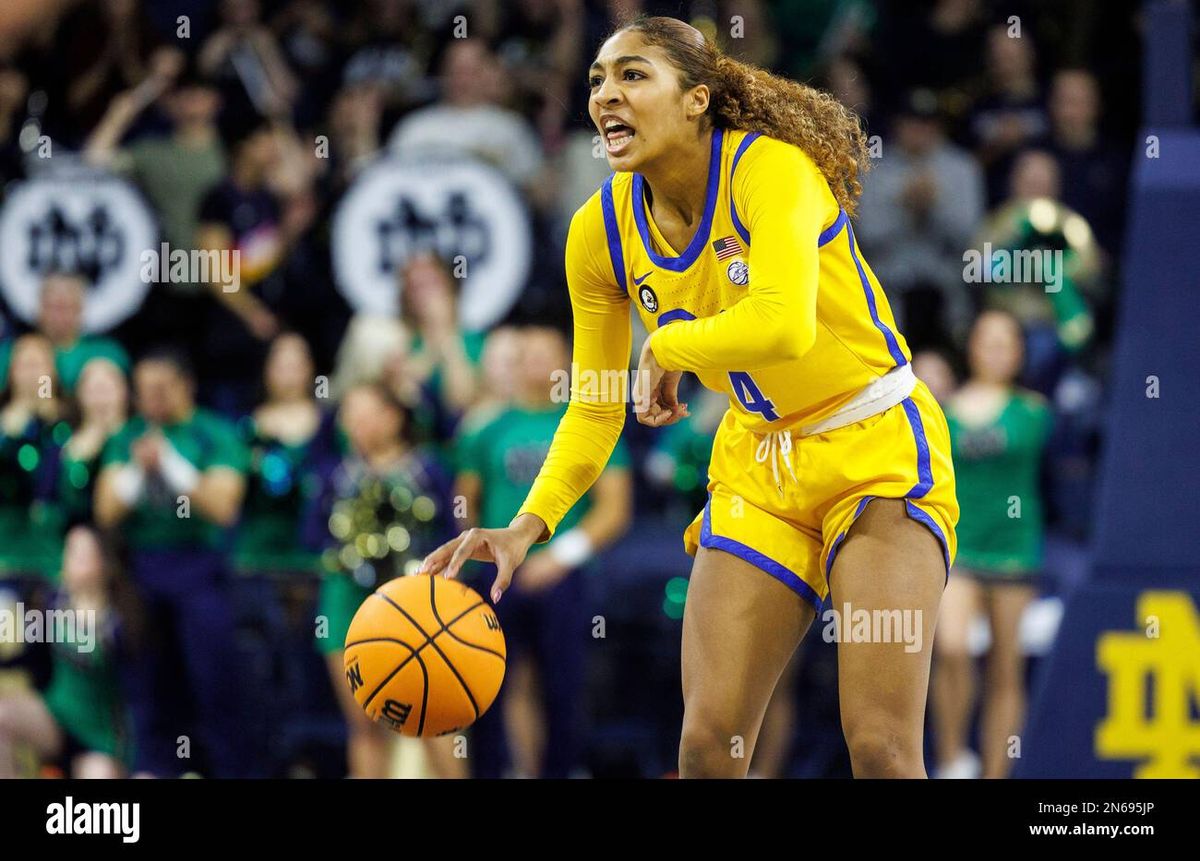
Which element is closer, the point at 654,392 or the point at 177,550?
the point at 654,392

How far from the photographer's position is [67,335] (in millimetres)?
7375

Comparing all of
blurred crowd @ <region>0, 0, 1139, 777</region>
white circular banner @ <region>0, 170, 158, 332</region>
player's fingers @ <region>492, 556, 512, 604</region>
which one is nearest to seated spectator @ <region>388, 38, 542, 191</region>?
blurred crowd @ <region>0, 0, 1139, 777</region>

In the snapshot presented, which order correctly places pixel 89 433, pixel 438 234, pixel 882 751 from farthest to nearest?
1. pixel 438 234
2. pixel 89 433
3. pixel 882 751

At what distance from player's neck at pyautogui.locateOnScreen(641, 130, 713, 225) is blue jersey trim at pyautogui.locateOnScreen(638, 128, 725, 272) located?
0.02m

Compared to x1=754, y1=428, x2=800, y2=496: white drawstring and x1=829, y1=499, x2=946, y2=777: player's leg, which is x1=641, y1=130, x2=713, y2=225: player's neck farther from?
x1=829, y1=499, x2=946, y2=777: player's leg

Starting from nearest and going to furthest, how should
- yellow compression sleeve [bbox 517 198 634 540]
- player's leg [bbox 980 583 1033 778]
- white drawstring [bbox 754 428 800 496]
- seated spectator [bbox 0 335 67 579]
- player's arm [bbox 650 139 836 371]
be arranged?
player's arm [bbox 650 139 836 371] < white drawstring [bbox 754 428 800 496] < yellow compression sleeve [bbox 517 198 634 540] < player's leg [bbox 980 583 1033 778] < seated spectator [bbox 0 335 67 579]

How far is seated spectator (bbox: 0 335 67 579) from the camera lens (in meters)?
6.90

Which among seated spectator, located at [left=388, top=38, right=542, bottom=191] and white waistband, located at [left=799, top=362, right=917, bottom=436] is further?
seated spectator, located at [left=388, top=38, right=542, bottom=191]

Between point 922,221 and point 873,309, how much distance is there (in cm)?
378

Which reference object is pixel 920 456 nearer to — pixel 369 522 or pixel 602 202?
pixel 602 202

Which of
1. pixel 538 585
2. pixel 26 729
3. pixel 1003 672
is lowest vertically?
pixel 26 729

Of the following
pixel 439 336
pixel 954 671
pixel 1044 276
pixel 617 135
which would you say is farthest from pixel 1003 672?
pixel 617 135

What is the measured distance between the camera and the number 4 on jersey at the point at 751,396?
11.9 feet

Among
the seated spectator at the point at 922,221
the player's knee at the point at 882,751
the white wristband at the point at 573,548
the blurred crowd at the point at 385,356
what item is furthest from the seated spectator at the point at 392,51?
the player's knee at the point at 882,751
